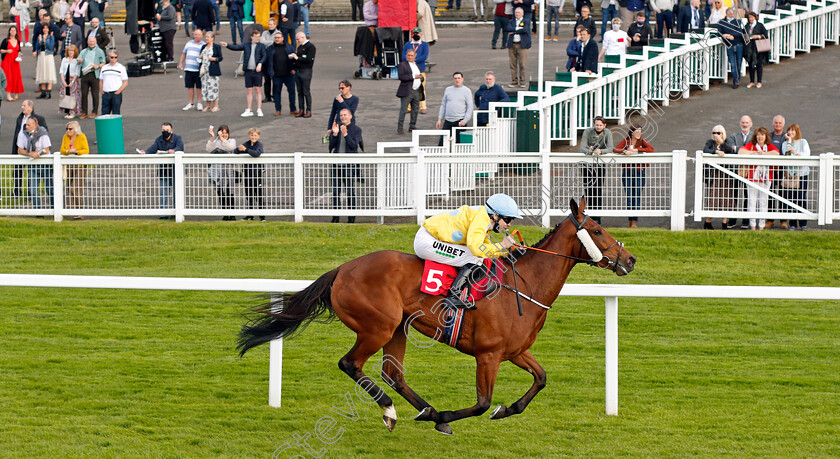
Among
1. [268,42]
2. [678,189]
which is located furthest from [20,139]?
[678,189]

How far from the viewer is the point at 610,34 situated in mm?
19516

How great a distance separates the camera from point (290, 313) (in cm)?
627

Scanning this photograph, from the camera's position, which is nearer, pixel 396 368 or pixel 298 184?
pixel 396 368

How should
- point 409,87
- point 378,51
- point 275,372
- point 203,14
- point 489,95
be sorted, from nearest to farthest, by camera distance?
point 275,372
point 489,95
point 409,87
point 378,51
point 203,14

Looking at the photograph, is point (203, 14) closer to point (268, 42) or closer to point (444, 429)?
point (268, 42)

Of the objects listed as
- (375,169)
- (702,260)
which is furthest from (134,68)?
(702,260)

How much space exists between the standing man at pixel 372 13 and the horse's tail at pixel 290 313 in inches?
663

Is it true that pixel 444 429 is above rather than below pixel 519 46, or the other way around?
below

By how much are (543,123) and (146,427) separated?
36.6ft

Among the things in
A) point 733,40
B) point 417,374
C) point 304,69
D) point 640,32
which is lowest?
point 417,374

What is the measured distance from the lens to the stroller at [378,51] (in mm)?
22328

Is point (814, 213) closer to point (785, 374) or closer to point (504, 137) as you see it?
point (504, 137)

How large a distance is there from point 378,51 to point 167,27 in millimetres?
5093

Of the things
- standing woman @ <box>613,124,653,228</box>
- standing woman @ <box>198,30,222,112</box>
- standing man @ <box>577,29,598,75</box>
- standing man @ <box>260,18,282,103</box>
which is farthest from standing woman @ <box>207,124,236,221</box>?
standing man @ <box>577,29,598,75</box>
